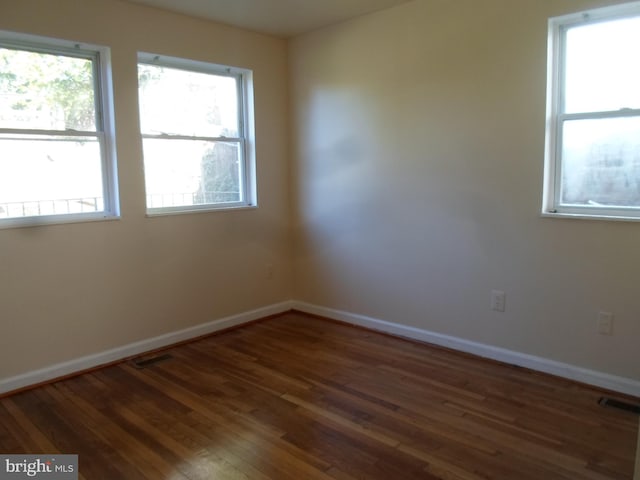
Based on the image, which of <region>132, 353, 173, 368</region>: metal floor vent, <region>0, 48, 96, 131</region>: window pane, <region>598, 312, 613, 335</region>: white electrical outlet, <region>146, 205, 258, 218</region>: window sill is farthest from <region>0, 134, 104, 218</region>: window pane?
<region>598, 312, 613, 335</region>: white electrical outlet

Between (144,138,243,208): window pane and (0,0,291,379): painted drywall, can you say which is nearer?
(0,0,291,379): painted drywall

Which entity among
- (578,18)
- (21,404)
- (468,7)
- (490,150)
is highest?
(468,7)

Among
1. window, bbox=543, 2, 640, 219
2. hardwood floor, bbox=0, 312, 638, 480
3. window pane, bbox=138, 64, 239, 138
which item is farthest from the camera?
window pane, bbox=138, 64, 239, 138

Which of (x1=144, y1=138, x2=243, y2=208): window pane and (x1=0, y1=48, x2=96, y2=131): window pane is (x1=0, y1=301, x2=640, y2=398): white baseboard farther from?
(x1=0, y1=48, x2=96, y2=131): window pane

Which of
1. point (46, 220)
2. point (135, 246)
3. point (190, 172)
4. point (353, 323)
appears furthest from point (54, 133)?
point (353, 323)

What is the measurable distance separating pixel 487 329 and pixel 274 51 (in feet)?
9.91

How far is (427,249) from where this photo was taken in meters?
3.69

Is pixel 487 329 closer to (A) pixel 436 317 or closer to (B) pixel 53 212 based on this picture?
(A) pixel 436 317

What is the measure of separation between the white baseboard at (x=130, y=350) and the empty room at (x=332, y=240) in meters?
0.02

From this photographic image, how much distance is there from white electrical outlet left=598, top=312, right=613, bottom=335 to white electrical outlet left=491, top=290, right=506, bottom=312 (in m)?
0.59

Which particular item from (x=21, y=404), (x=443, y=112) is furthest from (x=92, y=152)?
(x=443, y=112)

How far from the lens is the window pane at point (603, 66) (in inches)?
109

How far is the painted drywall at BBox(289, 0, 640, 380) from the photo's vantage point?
9.78 ft

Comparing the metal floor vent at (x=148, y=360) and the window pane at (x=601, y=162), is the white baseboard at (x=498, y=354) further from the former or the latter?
the metal floor vent at (x=148, y=360)
